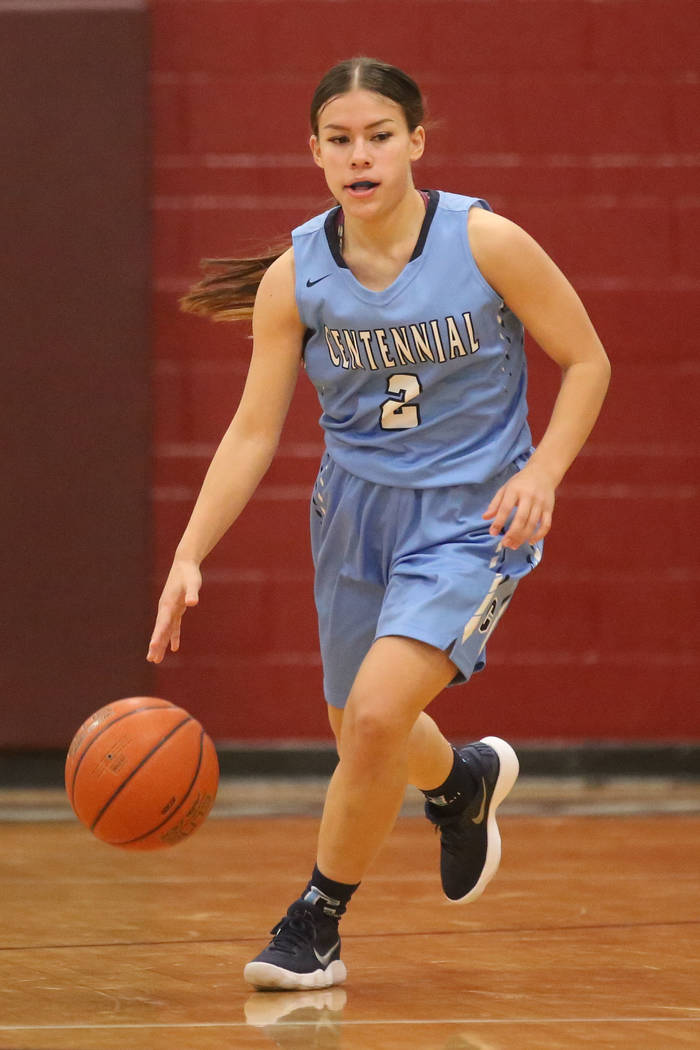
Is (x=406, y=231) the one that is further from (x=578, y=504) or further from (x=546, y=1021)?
(x=578, y=504)

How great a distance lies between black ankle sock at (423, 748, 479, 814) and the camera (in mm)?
3070

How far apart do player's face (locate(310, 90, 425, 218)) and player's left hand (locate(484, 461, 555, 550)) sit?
1.78 feet

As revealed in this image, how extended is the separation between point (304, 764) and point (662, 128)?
7.84 ft

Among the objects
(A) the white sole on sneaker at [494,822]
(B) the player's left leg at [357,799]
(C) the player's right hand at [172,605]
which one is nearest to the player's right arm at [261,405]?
(C) the player's right hand at [172,605]

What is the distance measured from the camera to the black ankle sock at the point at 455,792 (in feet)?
10.1

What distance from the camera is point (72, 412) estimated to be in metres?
5.17

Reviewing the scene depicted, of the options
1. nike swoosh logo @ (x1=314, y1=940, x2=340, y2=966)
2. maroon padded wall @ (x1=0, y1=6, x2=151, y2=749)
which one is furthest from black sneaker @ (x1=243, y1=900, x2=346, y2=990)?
maroon padded wall @ (x1=0, y1=6, x2=151, y2=749)

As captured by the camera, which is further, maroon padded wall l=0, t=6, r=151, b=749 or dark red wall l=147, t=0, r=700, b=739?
Result: dark red wall l=147, t=0, r=700, b=739

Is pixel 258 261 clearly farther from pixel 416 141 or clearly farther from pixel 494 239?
pixel 494 239

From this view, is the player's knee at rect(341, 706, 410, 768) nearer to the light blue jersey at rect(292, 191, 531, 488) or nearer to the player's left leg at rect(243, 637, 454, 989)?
the player's left leg at rect(243, 637, 454, 989)

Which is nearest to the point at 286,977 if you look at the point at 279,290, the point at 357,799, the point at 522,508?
the point at 357,799

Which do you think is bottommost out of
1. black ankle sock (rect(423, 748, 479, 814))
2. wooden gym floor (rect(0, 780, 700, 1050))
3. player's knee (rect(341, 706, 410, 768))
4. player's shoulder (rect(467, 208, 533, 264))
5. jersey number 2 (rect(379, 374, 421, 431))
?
wooden gym floor (rect(0, 780, 700, 1050))

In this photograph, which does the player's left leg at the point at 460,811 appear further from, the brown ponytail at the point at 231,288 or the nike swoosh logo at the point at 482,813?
the brown ponytail at the point at 231,288

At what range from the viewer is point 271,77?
5.30m
